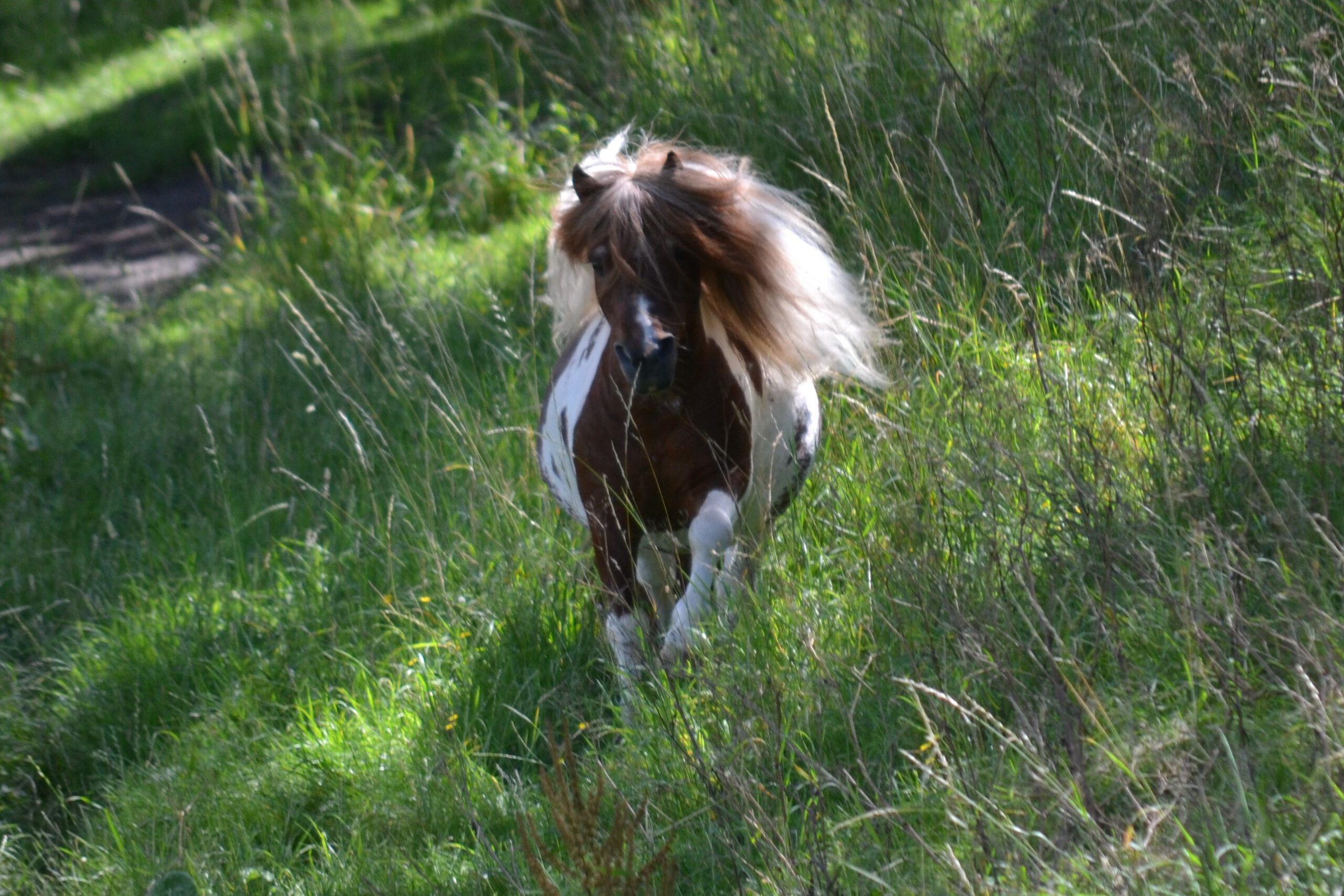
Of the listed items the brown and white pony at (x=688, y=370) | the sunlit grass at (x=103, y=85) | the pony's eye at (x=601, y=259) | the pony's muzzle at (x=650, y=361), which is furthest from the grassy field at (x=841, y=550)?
the sunlit grass at (x=103, y=85)

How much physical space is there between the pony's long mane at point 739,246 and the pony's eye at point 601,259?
20 millimetres

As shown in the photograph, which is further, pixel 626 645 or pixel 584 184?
pixel 626 645

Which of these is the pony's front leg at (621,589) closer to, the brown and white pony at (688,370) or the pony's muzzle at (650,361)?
the brown and white pony at (688,370)

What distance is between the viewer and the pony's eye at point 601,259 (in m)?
3.08

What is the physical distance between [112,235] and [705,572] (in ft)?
27.1

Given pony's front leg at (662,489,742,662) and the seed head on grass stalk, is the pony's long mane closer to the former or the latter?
pony's front leg at (662,489,742,662)

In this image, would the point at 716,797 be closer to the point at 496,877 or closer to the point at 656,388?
Answer: the point at 496,877

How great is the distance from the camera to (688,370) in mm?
3158

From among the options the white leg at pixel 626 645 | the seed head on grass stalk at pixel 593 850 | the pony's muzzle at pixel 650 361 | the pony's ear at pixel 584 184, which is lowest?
the white leg at pixel 626 645

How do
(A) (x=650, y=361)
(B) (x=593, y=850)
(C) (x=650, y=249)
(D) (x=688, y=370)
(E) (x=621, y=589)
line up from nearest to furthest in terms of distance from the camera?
(B) (x=593, y=850), (A) (x=650, y=361), (C) (x=650, y=249), (D) (x=688, y=370), (E) (x=621, y=589)

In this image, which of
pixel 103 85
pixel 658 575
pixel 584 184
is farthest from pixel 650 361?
pixel 103 85

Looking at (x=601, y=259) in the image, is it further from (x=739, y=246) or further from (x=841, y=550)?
(x=841, y=550)

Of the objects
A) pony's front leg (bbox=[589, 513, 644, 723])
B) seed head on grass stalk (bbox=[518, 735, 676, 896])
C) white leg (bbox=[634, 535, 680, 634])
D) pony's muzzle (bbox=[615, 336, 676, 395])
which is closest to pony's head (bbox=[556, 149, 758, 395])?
pony's muzzle (bbox=[615, 336, 676, 395])

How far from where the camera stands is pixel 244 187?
7.64 m
